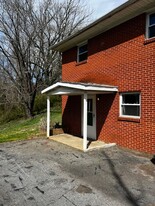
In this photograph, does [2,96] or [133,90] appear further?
[2,96]

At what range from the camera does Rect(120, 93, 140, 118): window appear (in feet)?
29.6

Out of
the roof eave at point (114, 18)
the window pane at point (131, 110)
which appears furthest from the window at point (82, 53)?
the window pane at point (131, 110)

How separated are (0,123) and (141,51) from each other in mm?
20086

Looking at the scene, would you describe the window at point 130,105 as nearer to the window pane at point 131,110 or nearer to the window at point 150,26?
the window pane at point 131,110

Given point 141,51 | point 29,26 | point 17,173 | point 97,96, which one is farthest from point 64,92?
point 29,26

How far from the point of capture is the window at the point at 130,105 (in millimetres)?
9016

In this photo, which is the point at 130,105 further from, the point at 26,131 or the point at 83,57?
the point at 26,131

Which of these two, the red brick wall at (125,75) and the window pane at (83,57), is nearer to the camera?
the red brick wall at (125,75)

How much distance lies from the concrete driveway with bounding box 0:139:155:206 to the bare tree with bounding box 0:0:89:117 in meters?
13.6

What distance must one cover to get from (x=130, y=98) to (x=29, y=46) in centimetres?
1541

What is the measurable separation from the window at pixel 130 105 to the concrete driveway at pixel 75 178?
1.49 meters

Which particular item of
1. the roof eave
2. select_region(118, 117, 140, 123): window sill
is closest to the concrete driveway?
select_region(118, 117, 140, 123): window sill

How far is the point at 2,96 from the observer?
77.8ft

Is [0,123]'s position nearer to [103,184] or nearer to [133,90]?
[133,90]
